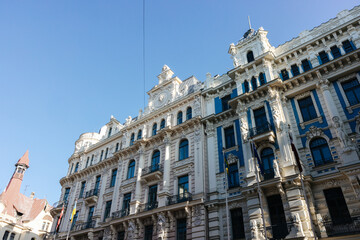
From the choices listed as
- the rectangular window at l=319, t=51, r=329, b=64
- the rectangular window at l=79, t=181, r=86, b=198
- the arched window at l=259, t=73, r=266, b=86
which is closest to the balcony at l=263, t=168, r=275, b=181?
the arched window at l=259, t=73, r=266, b=86

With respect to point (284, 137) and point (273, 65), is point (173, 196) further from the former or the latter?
point (273, 65)

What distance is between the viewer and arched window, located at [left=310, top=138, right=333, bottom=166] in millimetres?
20594

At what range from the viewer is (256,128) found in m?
24.2

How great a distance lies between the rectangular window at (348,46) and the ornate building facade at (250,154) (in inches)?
3.6

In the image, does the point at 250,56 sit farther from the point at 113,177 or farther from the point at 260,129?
the point at 113,177

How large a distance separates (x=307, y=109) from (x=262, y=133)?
458cm

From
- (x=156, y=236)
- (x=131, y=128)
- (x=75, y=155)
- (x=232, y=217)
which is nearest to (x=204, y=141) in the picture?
(x=232, y=217)

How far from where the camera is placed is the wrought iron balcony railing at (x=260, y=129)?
23.3 meters

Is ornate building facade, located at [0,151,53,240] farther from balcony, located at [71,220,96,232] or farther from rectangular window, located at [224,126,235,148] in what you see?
rectangular window, located at [224,126,235,148]

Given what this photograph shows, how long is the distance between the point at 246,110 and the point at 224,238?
37.5 ft

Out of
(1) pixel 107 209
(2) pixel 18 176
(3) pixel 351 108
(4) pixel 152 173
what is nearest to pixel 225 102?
(4) pixel 152 173

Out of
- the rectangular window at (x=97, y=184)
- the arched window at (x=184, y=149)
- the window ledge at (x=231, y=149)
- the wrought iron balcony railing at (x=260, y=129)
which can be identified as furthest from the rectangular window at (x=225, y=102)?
the rectangular window at (x=97, y=184)

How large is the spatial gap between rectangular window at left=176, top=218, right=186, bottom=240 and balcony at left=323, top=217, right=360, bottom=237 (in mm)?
11449

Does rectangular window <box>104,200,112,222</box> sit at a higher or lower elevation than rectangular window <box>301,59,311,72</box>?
lower
